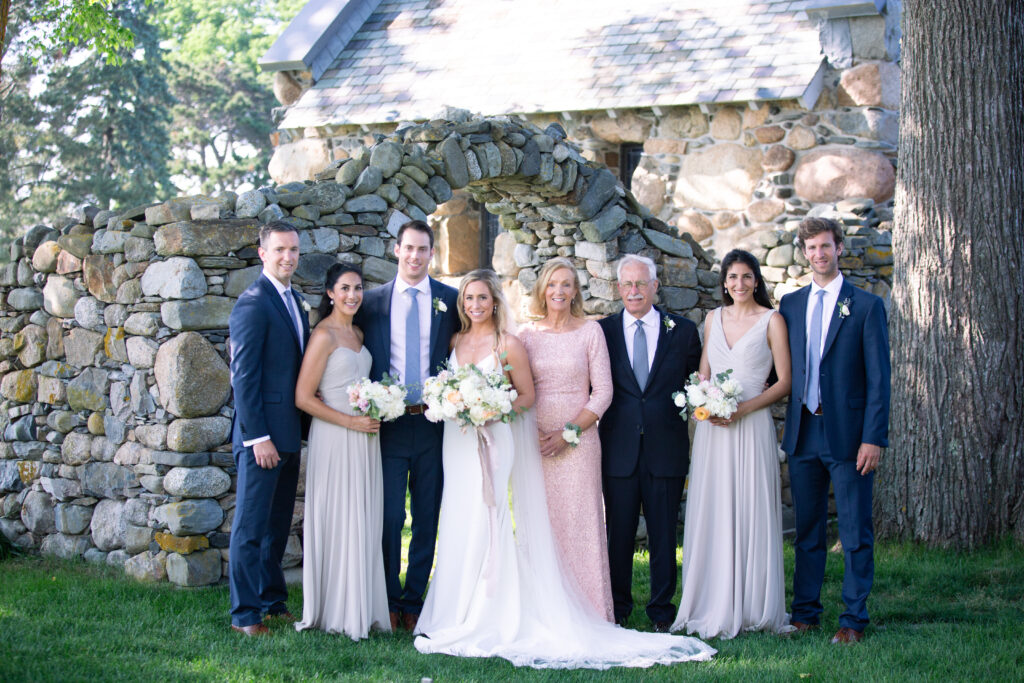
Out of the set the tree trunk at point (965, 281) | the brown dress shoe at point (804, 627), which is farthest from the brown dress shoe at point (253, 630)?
the tree trunk at point (965, 281)

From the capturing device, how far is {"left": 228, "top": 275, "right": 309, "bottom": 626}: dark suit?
5.05 meters

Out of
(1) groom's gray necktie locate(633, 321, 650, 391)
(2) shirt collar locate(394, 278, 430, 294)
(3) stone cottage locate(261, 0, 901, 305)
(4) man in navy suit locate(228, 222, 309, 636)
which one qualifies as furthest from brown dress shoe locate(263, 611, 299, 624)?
(3) stone cottage locate(261, 0, 901, 305)

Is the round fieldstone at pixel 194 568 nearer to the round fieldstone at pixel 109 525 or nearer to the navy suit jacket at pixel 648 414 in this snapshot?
the round fieldstone at pixel 109 525

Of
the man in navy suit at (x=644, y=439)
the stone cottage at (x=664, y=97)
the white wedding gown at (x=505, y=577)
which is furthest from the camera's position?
the stone cottage at (x=664, y=97)

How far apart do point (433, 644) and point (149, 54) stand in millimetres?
19302

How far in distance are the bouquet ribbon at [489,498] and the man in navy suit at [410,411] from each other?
261 millimetres

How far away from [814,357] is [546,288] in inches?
53.1

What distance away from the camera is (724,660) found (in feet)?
15.6

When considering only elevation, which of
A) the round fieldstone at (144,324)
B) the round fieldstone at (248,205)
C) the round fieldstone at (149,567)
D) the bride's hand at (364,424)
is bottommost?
the round fieldstone at (149,567)

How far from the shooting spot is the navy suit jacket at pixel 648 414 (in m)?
5.48

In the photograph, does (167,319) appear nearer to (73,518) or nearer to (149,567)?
(149,567)

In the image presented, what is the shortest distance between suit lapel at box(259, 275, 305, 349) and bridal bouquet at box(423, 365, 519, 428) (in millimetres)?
721

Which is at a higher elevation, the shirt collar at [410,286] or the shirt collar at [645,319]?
the shirt collar at [410,286]

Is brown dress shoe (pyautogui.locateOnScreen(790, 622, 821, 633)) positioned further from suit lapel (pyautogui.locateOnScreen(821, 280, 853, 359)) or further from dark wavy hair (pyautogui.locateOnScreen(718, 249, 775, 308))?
dark wavy hair (pyautogui.locateOnScreen(718, 249, 775, 308))
